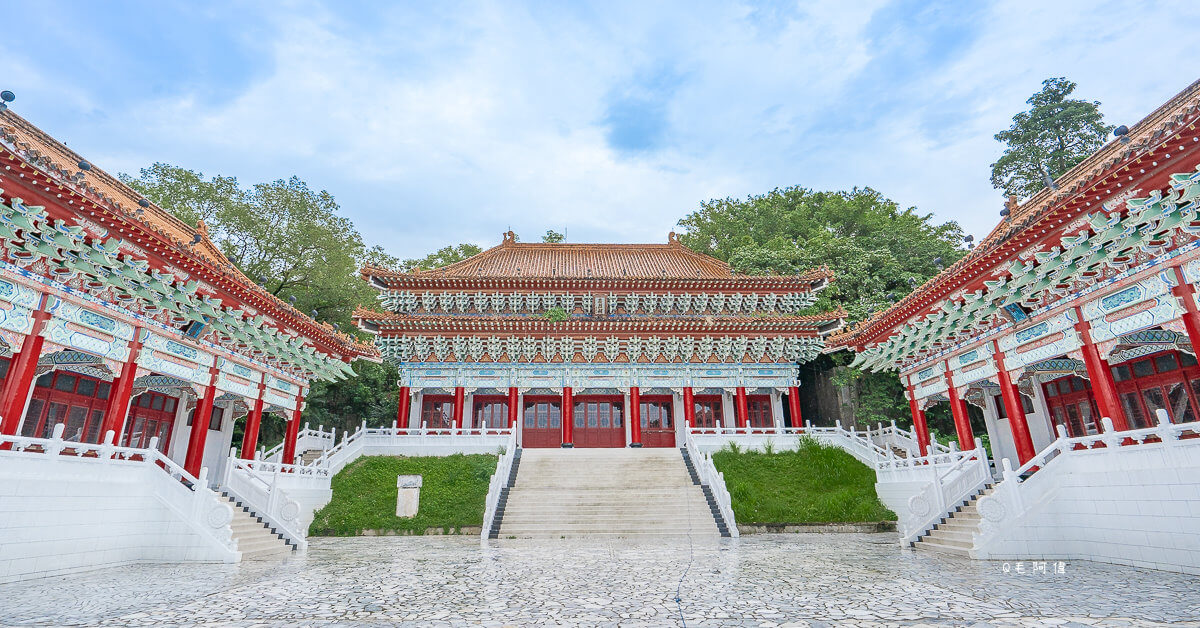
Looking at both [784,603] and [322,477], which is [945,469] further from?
[322,477]

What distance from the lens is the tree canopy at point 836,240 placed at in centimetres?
2631

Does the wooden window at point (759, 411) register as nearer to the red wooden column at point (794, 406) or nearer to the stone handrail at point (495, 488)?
the red wooden column at point (794, 406)

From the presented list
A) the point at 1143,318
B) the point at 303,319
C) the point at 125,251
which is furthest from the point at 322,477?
the point at 1143,318

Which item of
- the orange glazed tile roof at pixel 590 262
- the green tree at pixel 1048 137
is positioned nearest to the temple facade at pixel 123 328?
the orange glazed tile roof at pixel 590 262

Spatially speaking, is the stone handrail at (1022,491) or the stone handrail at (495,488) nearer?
the stone handrail at (1022,491)

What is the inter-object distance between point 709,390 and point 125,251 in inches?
772

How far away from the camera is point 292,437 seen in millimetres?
17828

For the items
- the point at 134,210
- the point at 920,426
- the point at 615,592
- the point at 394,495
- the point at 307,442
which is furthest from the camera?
the point at 307,442

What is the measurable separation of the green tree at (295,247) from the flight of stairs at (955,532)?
23586 mm

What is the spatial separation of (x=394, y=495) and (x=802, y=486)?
39.2 ft

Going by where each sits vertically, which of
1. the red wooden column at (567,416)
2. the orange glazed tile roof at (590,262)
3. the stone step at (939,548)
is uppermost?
the orange glazed tile roof at (590,262)

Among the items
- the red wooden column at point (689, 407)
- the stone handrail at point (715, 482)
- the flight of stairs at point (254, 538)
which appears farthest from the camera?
the red wooden column at point (689, 407)

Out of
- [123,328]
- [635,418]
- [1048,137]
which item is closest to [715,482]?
[635,418]

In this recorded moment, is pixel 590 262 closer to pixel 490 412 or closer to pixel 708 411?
pixel 490 412
